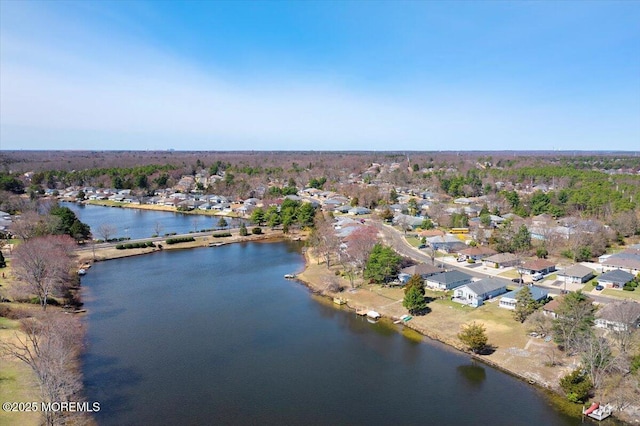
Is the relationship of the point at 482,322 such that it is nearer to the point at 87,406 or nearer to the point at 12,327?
the point at 87,406

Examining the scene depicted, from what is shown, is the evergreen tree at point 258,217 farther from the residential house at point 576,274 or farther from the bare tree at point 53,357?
the residential house at point 576,274

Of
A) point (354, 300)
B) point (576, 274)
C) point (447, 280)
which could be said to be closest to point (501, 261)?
point (576, 274)

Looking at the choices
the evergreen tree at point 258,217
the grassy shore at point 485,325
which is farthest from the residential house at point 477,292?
the evergreen tree at point 258,217

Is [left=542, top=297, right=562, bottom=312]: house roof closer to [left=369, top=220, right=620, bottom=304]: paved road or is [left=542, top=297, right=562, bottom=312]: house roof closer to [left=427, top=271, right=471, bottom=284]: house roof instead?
[left=369, top=220, right=620, bottom=304]: paved road

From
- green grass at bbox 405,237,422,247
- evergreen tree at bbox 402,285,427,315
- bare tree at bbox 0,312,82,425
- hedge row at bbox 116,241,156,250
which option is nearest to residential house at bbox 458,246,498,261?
green grass at bbox 405,237,422,247

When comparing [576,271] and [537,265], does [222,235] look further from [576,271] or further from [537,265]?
[576,271]

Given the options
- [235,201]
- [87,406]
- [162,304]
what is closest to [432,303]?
[162,304]
